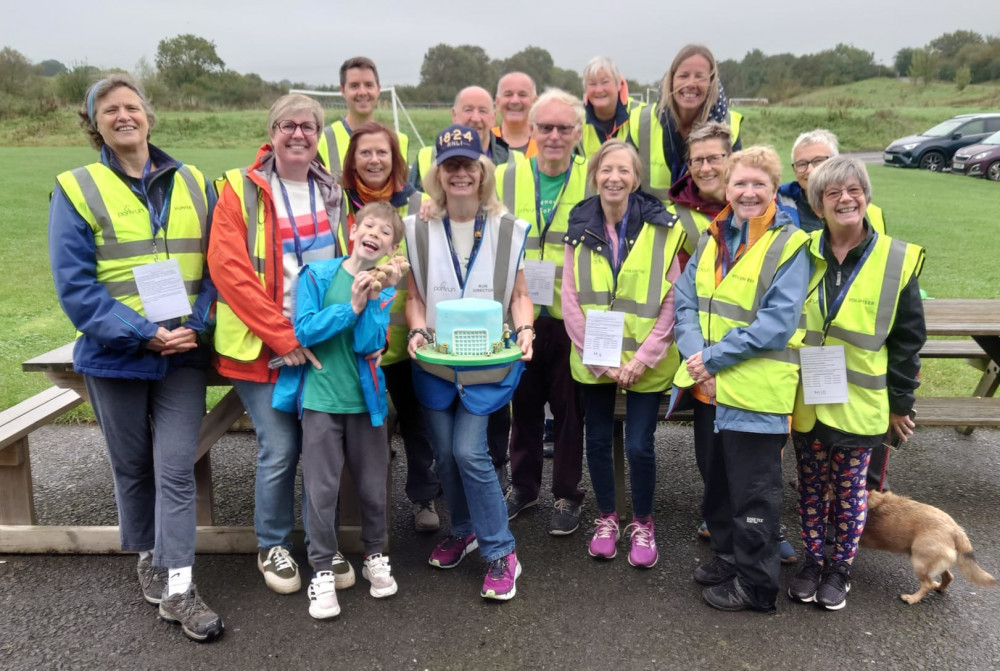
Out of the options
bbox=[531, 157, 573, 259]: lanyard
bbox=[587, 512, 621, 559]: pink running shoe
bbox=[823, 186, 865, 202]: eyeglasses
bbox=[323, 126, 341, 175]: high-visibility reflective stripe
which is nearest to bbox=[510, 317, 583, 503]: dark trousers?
bbox=[587, 512, 621, 559]: pink running shoe

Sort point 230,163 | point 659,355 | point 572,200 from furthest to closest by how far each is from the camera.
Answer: point 230,163, point 572,200, point 659,355

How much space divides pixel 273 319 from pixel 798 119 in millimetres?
38159

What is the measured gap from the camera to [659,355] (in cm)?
359

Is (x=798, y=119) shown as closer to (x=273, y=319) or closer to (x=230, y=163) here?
(x=230, y=163)

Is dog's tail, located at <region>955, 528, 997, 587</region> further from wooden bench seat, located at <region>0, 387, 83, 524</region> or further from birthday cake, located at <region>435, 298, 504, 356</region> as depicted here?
wooden bench seat, located at <region>0, 387, 83, 524</region>

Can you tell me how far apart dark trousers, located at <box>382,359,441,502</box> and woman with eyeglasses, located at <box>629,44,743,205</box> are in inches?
68.9

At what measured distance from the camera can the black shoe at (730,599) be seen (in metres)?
3.35

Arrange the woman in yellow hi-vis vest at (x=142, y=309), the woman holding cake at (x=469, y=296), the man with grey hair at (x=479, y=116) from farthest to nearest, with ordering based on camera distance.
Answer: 1. the man with grey hair at (x=479, y=116)
2. the woman holding cake at (x=469, y=296)
3. the woman in yellow hi-vis vest at (x=142, y=309)

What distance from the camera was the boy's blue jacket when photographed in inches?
123

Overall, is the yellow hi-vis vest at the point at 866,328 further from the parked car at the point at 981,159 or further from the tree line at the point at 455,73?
the tree line at the point at 455,73

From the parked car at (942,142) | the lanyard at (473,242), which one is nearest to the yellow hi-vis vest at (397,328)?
the lanyard at (473,242)

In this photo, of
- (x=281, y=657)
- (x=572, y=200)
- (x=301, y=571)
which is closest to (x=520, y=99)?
(x=572, y=200)

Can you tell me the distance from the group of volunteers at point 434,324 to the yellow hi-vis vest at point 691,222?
0.01 metres

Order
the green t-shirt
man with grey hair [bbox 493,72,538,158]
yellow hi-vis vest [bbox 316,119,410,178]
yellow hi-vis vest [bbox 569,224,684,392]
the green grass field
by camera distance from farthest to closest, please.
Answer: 1. the green grass field
2. man with grey hair [bbox 493,72,538,158]
3. yellow hi-vis vest [bbox 316,119,410,178]
4. yellow hi-vis vest [bbox 569,224,684,392]
5. the green t-shirt
